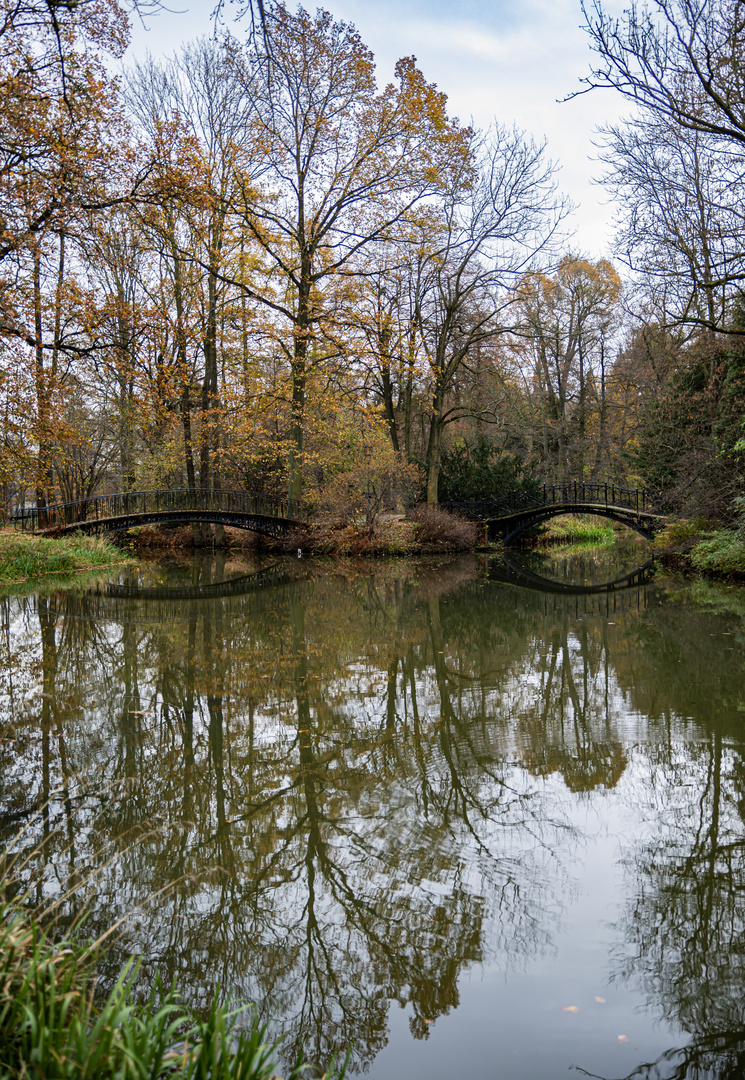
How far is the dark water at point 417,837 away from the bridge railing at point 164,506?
13.7 metres

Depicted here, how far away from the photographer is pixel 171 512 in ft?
70.9

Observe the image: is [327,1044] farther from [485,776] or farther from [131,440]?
[131,440]

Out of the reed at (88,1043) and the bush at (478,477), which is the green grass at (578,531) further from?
the reed at (88,1043)

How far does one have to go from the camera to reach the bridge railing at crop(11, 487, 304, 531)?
21547mm

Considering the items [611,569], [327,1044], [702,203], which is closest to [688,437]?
[611,569]

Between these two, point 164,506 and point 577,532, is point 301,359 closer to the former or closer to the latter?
point 164,506

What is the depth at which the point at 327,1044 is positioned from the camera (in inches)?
93.7

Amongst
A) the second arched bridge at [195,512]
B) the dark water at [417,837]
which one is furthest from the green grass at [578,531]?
the dark water at [417,837]

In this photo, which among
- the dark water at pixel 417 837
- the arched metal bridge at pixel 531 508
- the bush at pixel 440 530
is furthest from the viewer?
the arched metal bridge at pixel 531 508

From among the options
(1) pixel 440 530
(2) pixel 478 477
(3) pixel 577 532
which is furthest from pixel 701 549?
(3) pixel 577 532

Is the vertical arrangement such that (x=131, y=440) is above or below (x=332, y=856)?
above

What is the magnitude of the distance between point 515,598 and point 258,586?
541 centimetres

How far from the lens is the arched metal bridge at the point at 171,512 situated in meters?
21.4

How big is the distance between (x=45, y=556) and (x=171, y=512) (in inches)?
216
